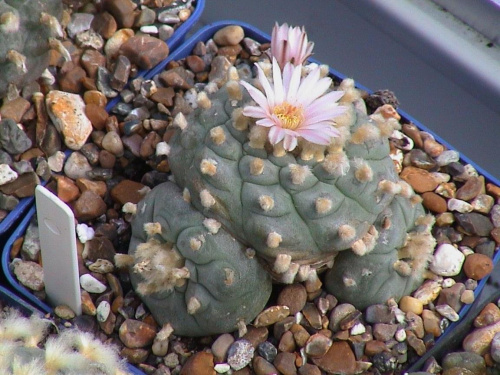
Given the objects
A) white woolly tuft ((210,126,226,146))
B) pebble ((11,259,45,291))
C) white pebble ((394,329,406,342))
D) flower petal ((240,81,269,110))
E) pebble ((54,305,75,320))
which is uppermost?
flower petal ((240,81,269,110))

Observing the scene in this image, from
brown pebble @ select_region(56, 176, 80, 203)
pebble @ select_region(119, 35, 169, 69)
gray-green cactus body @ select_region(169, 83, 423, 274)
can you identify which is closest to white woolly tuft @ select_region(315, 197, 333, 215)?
gray-green cactus body @ select_region(169, 83, 423, 274)

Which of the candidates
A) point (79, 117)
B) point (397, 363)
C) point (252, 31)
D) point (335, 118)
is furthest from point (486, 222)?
point (79, 117)

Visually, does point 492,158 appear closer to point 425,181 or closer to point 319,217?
point 425,181

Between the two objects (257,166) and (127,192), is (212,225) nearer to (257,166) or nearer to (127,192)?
(257,166)

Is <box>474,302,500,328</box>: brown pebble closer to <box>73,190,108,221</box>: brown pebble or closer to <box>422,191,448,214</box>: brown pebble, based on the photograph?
<box>422,191,448,214</box>: brown pebble

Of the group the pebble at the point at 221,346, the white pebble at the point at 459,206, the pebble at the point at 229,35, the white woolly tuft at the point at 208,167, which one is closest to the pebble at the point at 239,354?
the pebble at the point at 221,346

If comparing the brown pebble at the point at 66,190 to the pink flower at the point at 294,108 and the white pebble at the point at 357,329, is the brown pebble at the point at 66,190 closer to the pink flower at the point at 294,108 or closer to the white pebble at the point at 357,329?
the pink flower at the point at 294,108

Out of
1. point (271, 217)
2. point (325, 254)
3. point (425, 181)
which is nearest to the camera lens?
point (271, 217)
